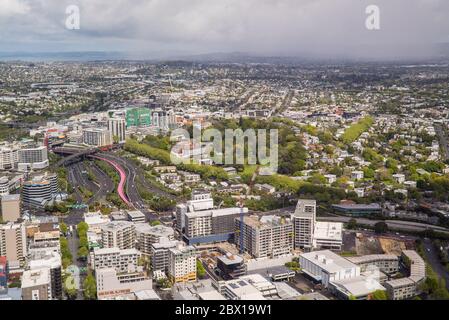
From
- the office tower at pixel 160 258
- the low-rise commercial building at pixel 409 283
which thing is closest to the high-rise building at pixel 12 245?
the office tower at pixel 160 258

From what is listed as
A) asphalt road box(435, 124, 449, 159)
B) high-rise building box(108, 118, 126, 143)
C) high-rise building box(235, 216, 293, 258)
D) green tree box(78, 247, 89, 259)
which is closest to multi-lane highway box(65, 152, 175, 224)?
green tree box(78, 247, 89, 259)

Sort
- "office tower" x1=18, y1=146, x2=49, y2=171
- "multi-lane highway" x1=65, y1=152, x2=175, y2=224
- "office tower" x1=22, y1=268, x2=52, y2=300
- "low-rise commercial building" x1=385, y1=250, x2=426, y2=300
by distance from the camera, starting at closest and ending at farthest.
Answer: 1. "office tower" x1=22, y1=268, x2=52, y2=300
2. "low-rise commercial building" x1=385, y1=250, x2=426, y2=300
3. "multi-lane highway" x1=65, y1=152, x2=175, y2=224
4. "office tower" x1=18, y1=146, x2=49, y2=171

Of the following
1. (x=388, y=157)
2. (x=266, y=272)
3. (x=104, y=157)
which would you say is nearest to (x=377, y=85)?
(x=388, y=157)

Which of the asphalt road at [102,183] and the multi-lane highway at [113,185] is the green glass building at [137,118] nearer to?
the multi-lane highway at [113,185]

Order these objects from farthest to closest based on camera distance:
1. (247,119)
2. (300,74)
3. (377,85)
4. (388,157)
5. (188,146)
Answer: (300,74) < (377,85) < (247,119) < (188,146) < (388,157)

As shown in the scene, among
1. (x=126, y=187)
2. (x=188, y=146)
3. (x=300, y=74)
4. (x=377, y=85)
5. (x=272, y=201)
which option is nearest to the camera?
(x=272, y=201)

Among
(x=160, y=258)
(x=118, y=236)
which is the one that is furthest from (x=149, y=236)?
(x=160, y=258)

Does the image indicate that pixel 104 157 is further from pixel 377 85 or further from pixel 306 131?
pixel 377 85

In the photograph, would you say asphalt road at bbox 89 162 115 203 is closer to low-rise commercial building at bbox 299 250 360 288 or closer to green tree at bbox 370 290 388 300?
low-rise commercial building at bbox 299 250 360 288
